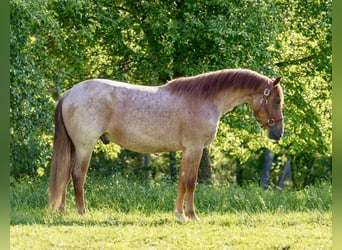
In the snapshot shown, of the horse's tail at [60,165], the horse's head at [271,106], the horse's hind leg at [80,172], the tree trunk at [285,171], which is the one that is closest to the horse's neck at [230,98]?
the horse's head at [271,106]

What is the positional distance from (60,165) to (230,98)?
2431mm

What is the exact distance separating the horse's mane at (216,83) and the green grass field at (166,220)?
168 centimetres

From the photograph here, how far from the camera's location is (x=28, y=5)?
379 inches

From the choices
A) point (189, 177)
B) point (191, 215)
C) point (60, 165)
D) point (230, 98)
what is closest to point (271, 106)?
point (230, 98)

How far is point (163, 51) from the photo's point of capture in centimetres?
1346

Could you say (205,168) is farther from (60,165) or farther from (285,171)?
(285,171)

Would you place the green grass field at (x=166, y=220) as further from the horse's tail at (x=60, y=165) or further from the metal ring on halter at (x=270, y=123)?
the metal ring on halter at (x=270, y=123)

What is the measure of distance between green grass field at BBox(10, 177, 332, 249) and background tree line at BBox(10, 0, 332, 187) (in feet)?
4.88

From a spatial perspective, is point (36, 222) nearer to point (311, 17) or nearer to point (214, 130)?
point (214, 130)

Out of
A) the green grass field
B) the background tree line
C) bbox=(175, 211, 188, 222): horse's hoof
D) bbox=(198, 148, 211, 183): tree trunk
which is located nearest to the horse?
bbox=(175, 211, 188, 222): horse's hoof

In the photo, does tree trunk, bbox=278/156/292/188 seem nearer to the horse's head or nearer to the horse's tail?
the horse's head

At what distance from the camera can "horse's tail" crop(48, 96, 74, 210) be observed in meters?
7.97

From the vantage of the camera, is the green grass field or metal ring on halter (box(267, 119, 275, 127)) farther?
metal ring on halter (box(267, 119, 275, 127))

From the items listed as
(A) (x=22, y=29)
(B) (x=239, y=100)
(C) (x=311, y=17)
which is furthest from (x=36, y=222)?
(C) (x=311, y=17)
